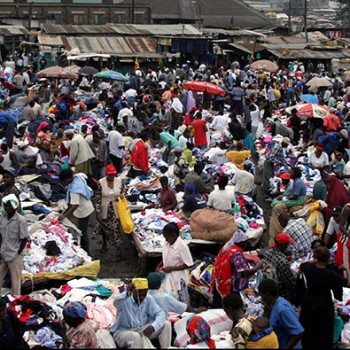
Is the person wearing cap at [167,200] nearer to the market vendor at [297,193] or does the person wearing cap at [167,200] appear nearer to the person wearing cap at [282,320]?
the market vendor at [297,193]

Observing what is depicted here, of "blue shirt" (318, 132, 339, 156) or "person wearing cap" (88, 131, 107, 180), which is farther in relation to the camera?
"blue shirt" (318, 132, 339, 156)

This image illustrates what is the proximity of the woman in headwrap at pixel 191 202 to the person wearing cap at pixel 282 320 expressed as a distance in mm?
4966

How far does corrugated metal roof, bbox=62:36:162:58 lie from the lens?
1281 inches

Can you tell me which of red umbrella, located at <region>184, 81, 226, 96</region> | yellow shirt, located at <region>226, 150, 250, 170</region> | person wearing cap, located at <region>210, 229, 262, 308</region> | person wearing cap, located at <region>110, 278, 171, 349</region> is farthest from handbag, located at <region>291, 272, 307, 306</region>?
red umbrella, located at <region>184, 81, 226, 96</region>

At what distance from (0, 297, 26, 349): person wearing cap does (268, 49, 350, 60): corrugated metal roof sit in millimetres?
31806

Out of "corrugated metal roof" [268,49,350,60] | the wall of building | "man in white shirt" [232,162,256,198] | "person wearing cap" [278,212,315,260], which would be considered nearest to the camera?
"person wearing cap" [278,212,315,260]

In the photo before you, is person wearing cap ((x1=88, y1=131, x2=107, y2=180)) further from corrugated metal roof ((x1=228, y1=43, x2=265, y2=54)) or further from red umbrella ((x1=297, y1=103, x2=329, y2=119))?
corrugated metal roof ((x1=228, y1=43, x2=265, y2=54))

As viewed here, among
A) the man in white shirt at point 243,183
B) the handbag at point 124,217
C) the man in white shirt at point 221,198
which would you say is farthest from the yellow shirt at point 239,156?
the handbag at point 124,217

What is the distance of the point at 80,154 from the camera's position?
13.3 metres

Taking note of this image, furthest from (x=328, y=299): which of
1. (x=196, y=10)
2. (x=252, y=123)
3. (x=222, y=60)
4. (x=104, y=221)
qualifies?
(x=196, y=10)

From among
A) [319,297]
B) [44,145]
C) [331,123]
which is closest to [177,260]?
[319,297]

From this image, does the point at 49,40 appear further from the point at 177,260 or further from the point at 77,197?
the point at 177,260

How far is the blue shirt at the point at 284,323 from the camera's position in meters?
6.31

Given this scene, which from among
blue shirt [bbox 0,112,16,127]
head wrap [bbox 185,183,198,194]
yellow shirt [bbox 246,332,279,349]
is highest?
yellow shirt [bbox 246,332,279,349]
